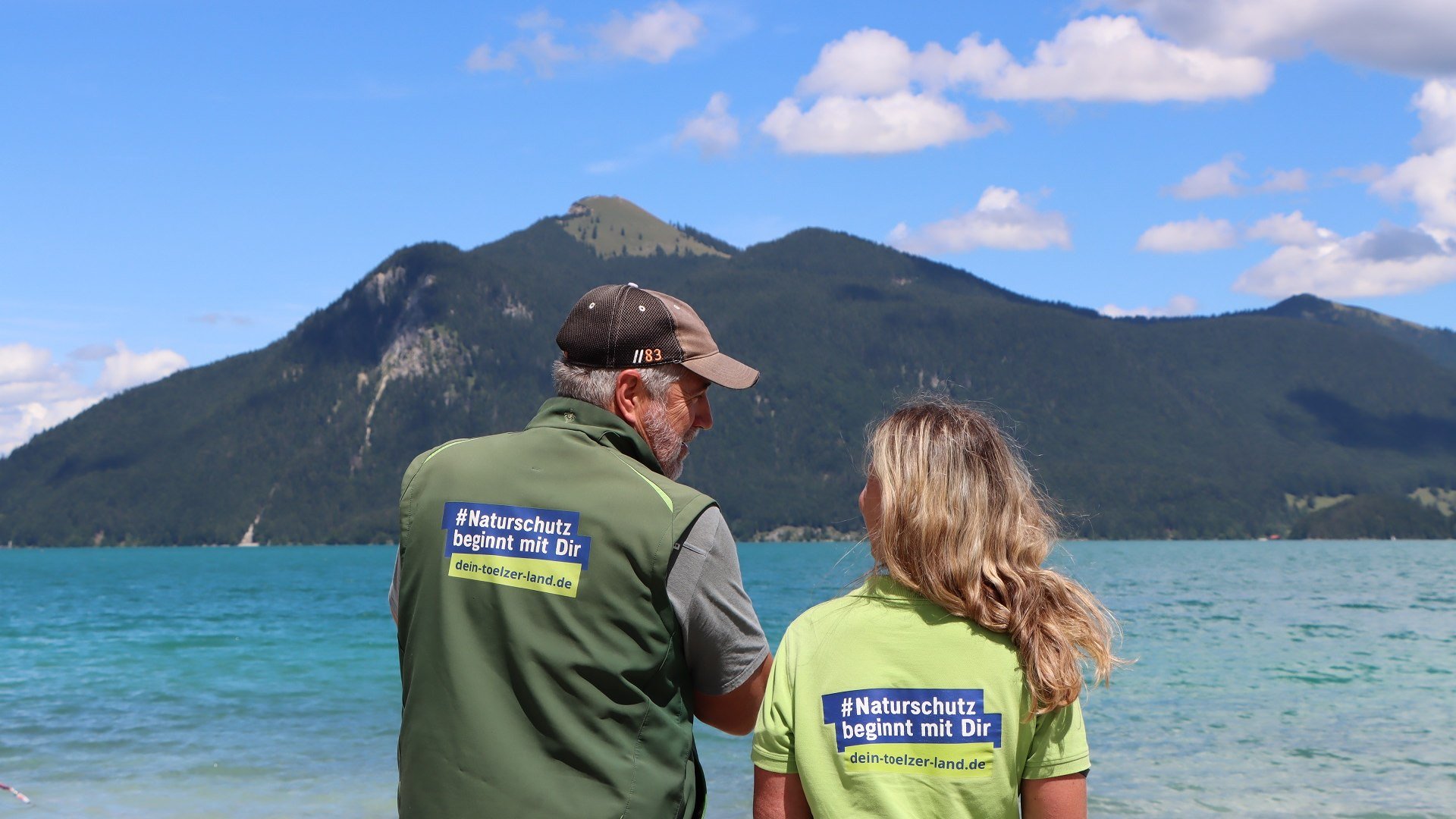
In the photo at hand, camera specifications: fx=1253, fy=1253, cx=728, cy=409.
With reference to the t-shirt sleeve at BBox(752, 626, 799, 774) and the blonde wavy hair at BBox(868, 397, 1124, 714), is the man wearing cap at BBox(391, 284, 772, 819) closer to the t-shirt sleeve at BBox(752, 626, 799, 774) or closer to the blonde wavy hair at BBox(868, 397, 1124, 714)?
the t-shirt sleeve at BBox(752, 626, 799, 774)

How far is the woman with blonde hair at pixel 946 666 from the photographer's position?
7.24 feet

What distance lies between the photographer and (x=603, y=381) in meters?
2.51

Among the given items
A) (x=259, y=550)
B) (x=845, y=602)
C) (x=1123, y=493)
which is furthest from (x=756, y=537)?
(x=845, y=602)

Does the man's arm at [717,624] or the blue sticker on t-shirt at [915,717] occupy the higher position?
the man's arm at [717,624]

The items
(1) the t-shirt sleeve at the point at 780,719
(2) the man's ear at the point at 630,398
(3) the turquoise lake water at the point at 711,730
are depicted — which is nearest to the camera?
(1) the t-shirt sleeve at the point at 780,719

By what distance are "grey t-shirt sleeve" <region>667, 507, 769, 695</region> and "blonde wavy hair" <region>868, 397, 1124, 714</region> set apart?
28cm

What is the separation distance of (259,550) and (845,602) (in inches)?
7635

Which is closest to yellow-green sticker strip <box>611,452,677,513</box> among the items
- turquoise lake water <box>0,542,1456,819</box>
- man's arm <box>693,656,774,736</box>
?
man's arm <box>693,656,774,736</box>

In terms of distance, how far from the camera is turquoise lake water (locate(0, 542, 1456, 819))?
42.0 feet

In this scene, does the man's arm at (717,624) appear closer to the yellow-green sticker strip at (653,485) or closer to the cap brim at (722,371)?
the yellow-green sticker strip at (653,485)

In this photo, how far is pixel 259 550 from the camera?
182625 mm

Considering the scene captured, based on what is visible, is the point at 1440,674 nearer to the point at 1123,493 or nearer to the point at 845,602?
the point at 845,602

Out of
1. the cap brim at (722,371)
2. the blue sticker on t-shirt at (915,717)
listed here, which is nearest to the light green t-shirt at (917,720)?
the blue sticker on t-shirt at (915,717)

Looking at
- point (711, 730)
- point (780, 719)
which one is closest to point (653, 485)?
point (780, 719)
